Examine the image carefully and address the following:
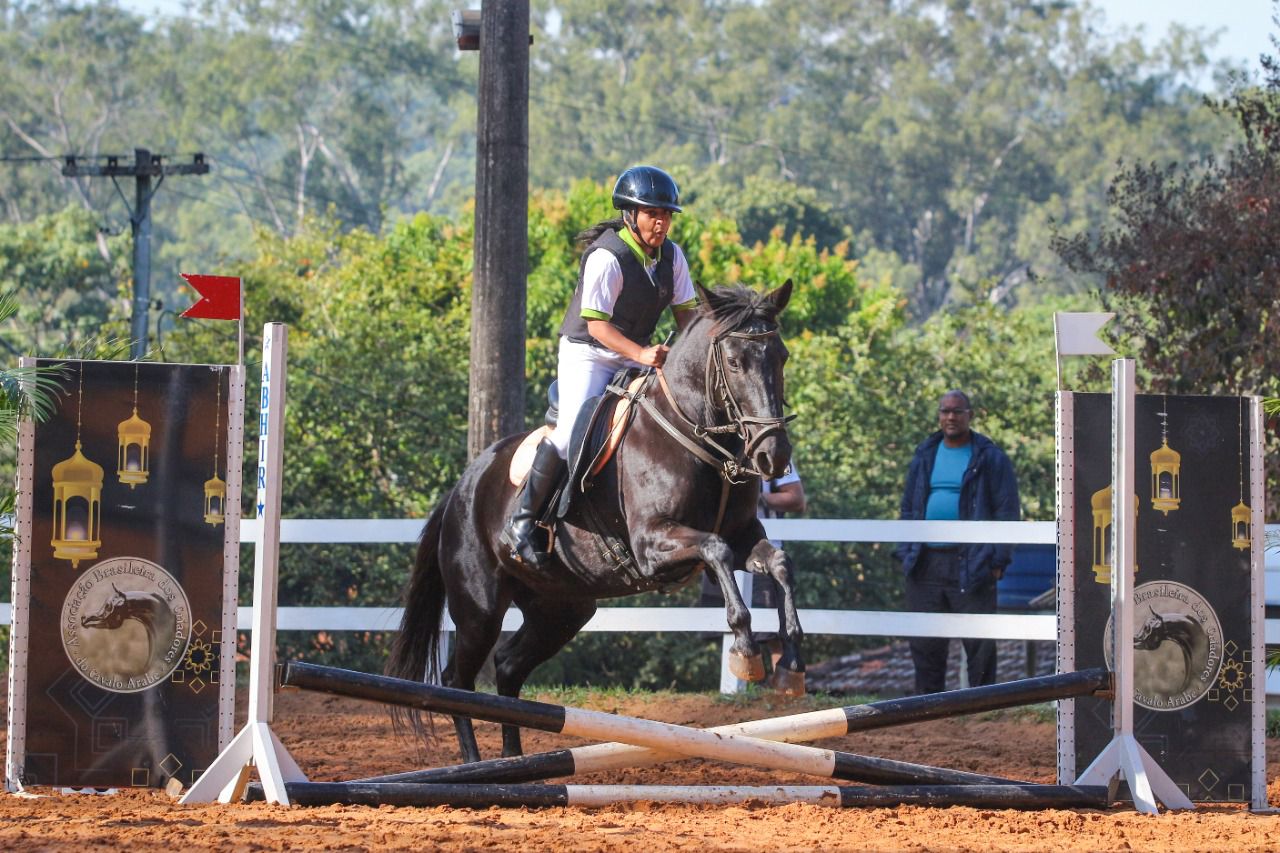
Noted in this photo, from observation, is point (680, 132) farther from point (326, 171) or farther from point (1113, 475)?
point (1113, 475)

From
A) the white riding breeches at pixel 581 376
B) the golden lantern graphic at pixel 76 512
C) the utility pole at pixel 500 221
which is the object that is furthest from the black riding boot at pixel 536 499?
the utility pole at pixel 500 221

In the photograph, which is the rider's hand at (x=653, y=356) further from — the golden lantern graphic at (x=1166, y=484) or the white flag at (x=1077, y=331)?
the golden lantern graphic at (x=1166, y=484)

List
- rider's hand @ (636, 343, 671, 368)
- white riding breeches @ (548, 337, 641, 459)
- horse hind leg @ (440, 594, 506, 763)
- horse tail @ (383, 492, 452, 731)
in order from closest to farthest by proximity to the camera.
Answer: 1. rider's hand @ (636, 343, 671, 368)
2. white riding breeches @ (548, 337, 641, 459)
3. horse hind leg @ (440, 594, 506, 763)
4. horse tail @ (383, 492, 452, 731)

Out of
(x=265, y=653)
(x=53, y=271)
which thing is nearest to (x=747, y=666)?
(x=265, y=653)

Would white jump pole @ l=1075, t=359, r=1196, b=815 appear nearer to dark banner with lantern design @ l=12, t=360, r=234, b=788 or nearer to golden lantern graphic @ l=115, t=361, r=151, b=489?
dark banner with lantern design @ l=12, t=360, r=234, b=788

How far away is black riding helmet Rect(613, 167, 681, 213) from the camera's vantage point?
252 inches

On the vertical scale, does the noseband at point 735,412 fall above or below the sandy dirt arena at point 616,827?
above

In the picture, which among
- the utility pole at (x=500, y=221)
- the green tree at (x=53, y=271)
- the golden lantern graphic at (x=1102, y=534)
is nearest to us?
the golden lantern graphic at (x=1102, y=534)

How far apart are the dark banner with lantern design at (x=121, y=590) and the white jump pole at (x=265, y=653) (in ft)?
1.83

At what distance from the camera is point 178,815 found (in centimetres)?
520

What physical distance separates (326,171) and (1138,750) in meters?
61.9

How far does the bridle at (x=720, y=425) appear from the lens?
5789mm

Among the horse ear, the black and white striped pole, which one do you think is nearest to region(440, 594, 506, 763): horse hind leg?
the black and white striped pole

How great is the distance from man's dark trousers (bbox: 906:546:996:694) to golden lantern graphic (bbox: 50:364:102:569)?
5.16 metres
